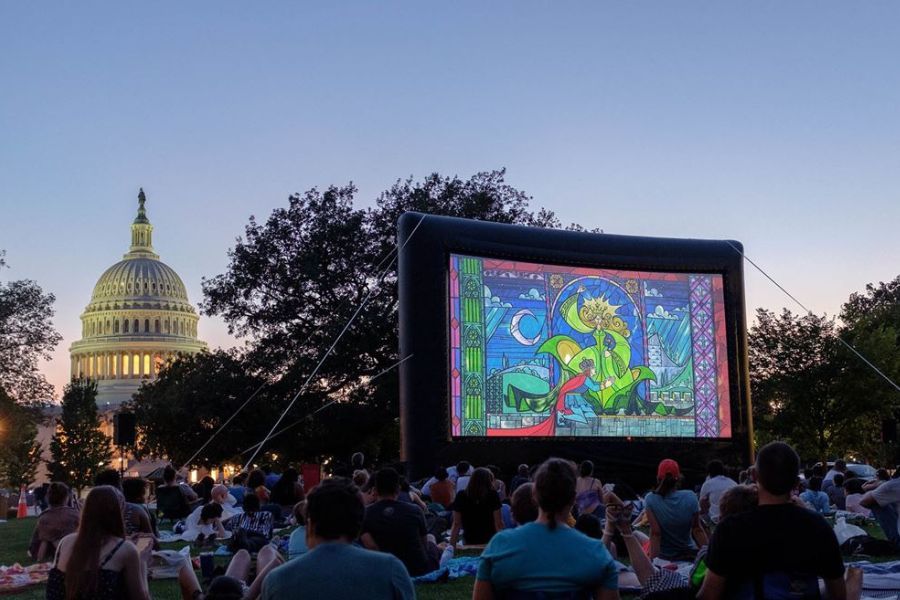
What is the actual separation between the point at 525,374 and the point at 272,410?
51.0ft

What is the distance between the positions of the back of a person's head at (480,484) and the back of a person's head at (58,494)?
4024 mm

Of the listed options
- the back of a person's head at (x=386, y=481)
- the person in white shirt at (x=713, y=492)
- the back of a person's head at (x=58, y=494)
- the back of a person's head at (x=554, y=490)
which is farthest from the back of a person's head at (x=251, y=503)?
the back of a person's head at (x=554, y=490)

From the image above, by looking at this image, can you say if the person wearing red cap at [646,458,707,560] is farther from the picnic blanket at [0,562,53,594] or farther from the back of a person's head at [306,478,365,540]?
the back of a person's head at [306,478,365,540]

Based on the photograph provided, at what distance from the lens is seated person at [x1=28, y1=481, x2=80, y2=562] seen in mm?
11703

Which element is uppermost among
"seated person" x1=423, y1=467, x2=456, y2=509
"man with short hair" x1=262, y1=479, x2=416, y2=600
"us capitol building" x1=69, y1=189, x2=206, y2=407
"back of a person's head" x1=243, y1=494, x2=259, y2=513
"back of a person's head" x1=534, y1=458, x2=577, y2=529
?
"us capitol building" x1=69, y1=189, x2=206, y2=407

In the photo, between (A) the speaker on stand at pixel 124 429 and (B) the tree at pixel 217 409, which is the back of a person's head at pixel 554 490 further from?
(B) the tree at pixel 217 409

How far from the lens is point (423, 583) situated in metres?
9.71

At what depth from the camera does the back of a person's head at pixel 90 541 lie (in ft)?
17.3

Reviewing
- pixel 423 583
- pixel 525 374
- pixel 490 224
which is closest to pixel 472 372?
pixel 525 374

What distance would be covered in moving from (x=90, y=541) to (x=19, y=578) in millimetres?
5736

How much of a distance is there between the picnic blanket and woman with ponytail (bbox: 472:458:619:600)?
23.3 feet

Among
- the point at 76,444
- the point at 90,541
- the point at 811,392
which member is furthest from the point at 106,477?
the point at 76,444

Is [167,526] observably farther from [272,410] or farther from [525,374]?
[272,410]

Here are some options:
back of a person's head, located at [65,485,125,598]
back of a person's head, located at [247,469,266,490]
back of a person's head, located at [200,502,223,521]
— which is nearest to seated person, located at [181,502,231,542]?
back of a person's head, located at [200,502,223,521]
